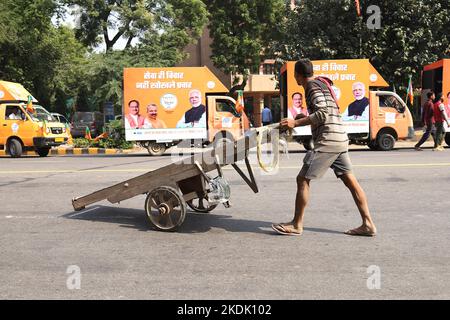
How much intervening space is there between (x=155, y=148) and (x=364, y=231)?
41.5 feet

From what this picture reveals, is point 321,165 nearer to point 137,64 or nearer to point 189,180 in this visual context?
point 189,180

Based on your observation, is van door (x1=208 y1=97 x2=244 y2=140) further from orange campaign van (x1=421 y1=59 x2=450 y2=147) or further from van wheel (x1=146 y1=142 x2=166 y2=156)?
orange campaign van (x1=421 y1=59 x2=450 y2=147)

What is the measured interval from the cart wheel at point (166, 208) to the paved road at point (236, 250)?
5.9 inches

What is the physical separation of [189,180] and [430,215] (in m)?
3.00

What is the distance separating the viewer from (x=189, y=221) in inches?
245

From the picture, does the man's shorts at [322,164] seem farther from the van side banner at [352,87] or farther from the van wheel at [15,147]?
the van wheel at [15,147]

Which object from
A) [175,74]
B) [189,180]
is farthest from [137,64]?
[189,180]

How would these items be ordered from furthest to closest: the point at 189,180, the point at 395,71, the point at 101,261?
1. the point at 395,71
2. the point at 189,180
3. the point at 101,261

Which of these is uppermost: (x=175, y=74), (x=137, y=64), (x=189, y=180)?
(x=137, y=64)

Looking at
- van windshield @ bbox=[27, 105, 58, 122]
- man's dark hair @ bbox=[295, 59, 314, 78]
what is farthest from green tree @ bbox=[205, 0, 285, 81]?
man's dark hair @ bbox=[295, 59, 314, 78]

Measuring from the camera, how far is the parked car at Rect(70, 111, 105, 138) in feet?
103

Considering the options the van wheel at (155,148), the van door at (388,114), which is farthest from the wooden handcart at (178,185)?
the van door at (388,114)

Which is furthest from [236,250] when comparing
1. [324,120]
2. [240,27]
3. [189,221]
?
[240,27]

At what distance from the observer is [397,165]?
1099 cm
